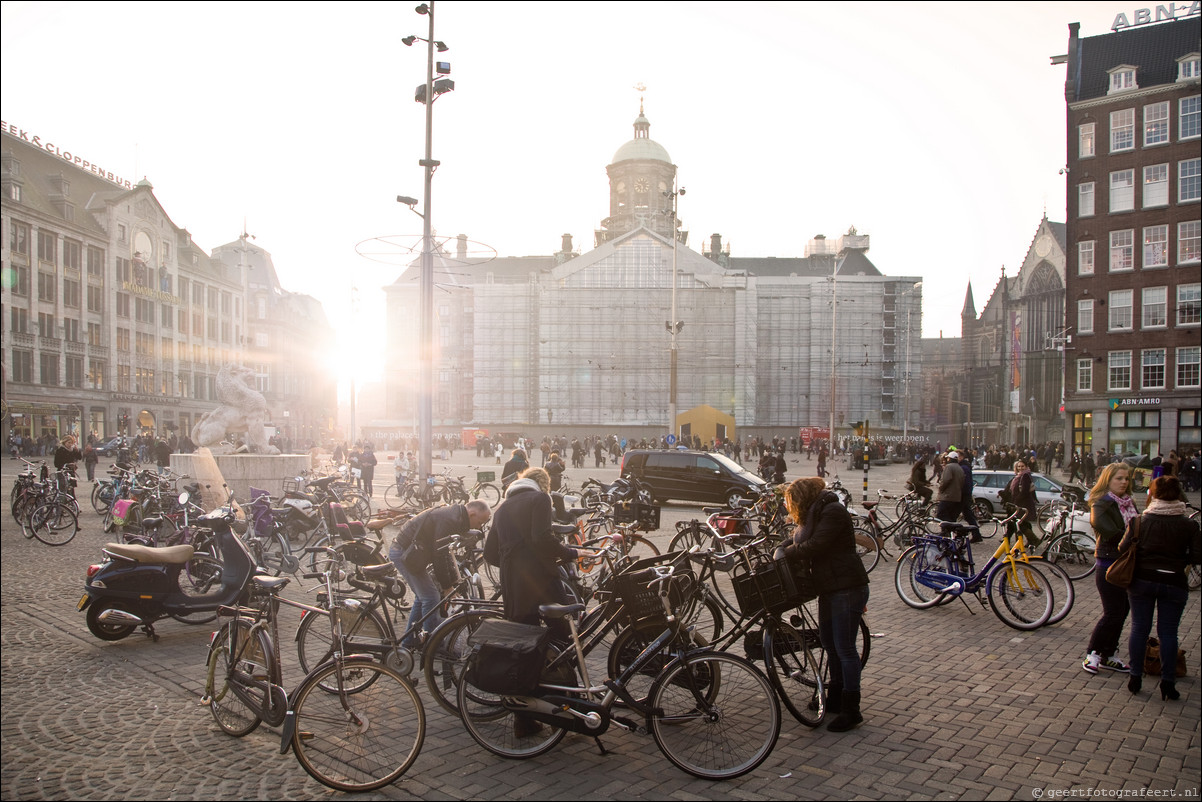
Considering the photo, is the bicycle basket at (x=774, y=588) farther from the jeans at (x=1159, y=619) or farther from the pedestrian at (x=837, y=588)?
the jeans at (x=1159, y=619)

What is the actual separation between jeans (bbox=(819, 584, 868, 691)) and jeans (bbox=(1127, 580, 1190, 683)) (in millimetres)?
2427

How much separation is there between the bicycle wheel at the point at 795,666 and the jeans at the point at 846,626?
0.59 feet

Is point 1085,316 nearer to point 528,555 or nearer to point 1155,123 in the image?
point 1155,123

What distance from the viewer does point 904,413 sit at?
248 feet

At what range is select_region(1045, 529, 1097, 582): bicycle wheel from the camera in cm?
1272

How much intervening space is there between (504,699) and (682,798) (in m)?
1.26

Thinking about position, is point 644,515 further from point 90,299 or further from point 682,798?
point 90,299

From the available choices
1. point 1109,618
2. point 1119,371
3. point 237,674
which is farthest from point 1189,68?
point 237,674

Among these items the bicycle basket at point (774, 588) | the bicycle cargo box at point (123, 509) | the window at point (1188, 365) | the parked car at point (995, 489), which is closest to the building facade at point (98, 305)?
the bicycle cargo box at point (123, 509)

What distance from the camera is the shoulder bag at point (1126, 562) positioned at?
6605mm

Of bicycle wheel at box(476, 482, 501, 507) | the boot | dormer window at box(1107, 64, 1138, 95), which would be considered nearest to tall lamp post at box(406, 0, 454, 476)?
bicycle wheel at box(476, 482, 501, 507)

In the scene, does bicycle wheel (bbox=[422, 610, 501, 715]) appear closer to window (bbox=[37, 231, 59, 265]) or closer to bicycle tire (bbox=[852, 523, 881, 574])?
bicycle tire (bbox=[852, 523, 881, 574])

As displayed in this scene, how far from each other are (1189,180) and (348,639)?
1823 inches

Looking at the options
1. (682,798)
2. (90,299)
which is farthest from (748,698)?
(90,299)
